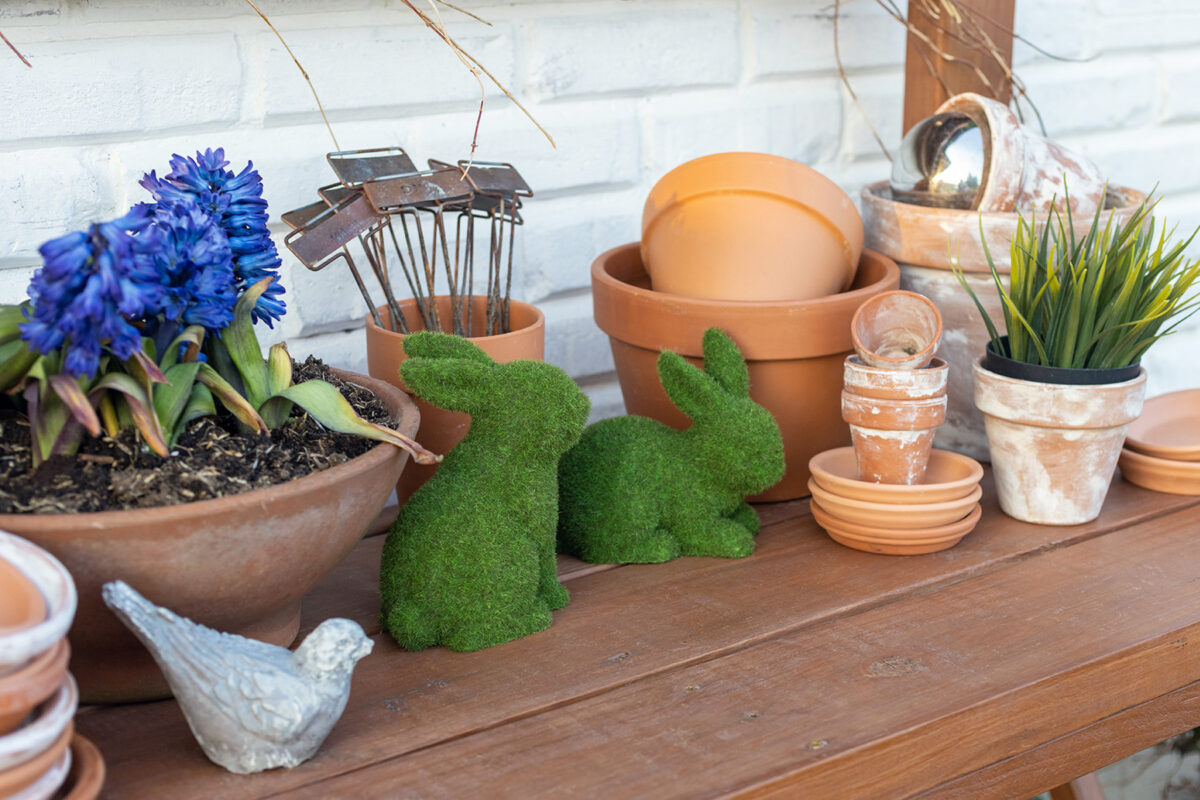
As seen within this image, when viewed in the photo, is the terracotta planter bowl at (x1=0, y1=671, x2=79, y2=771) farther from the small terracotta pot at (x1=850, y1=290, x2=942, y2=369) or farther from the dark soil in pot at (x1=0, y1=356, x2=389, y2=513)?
the small terracotta pot at (x1=850, y1=290, x2=942, y2=369)

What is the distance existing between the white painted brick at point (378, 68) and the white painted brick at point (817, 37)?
0.30m

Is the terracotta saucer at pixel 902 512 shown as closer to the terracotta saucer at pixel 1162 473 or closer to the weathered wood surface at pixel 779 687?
the weathered wood surface at pixel 779 687

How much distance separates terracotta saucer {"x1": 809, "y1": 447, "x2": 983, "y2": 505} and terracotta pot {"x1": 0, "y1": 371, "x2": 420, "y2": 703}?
33 centimetres

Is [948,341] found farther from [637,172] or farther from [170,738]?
[170,738]

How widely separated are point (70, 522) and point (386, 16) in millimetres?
580

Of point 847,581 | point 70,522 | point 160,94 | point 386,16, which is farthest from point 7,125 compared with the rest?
point 847,581

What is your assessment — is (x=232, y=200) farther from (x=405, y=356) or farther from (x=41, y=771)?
(x=41, y=771)

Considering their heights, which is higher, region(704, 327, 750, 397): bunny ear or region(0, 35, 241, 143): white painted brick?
region(0, 35, 241, 143): white painted brick

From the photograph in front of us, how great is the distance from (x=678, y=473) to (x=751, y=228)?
7.8 inches

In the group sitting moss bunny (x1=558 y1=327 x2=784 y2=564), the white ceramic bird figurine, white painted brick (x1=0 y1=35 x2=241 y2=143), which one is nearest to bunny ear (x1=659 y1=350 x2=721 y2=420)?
sitting moss bunny (x1=558 y1=327 x2=784 y2=564)

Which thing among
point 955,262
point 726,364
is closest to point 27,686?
point 726,364

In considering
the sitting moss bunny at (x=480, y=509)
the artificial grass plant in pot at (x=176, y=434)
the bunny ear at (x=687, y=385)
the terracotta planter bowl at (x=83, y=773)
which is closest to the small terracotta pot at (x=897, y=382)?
the bunny ear at (x=687, y=385)

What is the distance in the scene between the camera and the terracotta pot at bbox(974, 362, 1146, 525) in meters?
0.84

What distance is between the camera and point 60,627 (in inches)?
19.3
